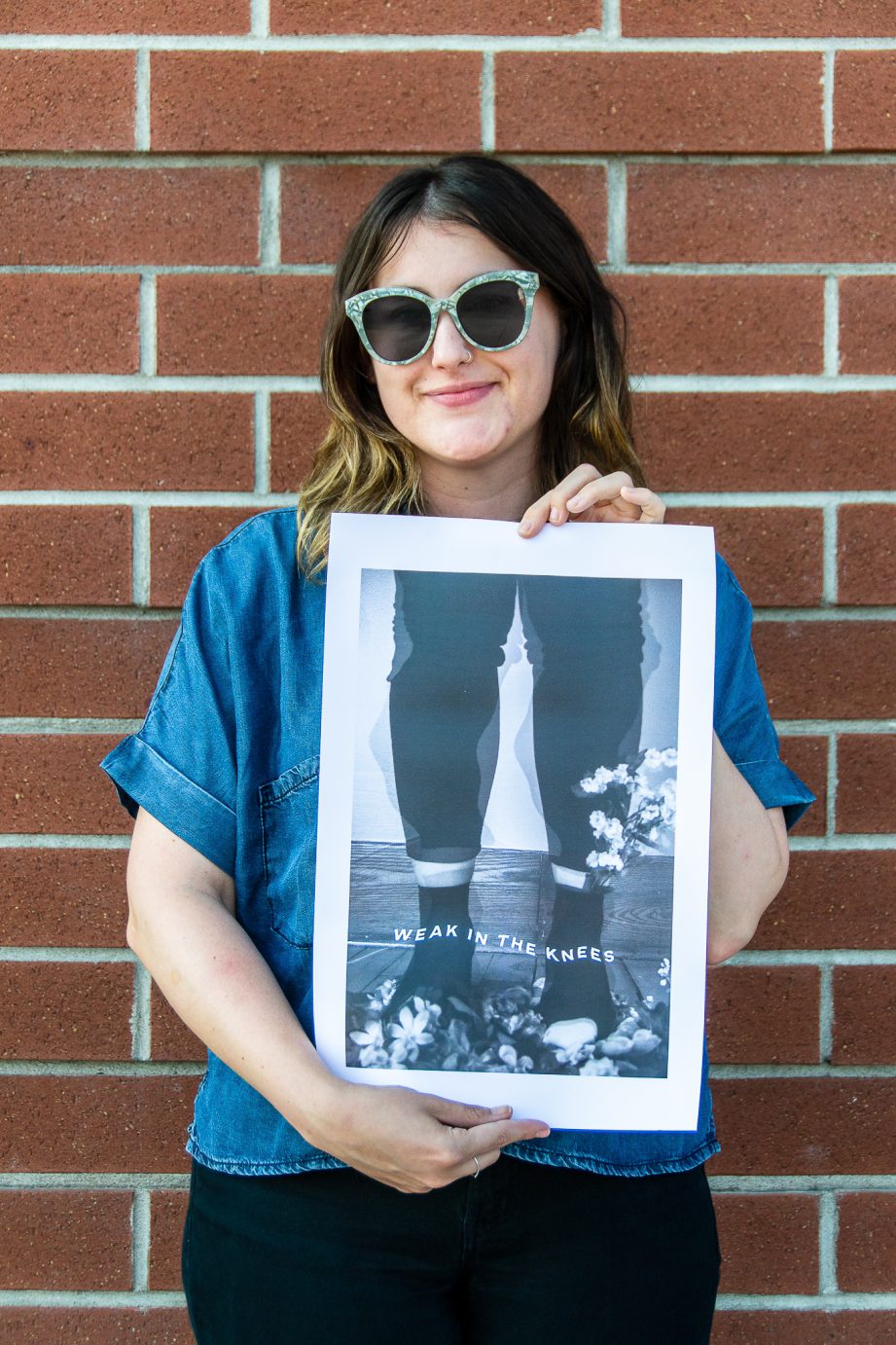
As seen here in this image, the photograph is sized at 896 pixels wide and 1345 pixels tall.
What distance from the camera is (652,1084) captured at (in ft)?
3.48

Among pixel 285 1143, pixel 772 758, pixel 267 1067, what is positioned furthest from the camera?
pixel 772 758

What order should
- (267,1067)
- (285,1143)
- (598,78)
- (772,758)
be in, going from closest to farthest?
(267,1067), (285,1143), (772,758), (598,78)

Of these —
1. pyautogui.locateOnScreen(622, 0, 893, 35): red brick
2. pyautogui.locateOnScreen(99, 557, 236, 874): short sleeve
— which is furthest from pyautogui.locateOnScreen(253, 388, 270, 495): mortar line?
pyautogui.locateOnScreen(622, 0, 893, 35): red brick

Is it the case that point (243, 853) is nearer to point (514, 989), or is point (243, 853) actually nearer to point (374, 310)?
point (514, 989)

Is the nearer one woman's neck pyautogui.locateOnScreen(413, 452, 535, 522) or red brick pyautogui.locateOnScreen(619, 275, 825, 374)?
woman's neck pyautogui.locateOnScreen(413, 452, 535, 522)

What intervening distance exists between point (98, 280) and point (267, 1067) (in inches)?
43.0

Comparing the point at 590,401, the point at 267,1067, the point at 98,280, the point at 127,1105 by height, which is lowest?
the point at 127,1105

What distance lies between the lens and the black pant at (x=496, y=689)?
107cm

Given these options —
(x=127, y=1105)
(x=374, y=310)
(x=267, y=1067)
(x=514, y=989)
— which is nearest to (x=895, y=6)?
(x=374, y=310)

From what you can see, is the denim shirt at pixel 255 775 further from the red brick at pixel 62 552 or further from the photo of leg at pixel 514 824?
the red brick at pixel 62 552

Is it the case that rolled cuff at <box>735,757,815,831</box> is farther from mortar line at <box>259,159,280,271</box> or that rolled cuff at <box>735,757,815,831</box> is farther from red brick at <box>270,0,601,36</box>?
red brick at <box>270,0,601,36</box>

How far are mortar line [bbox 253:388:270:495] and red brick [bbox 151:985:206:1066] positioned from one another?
73cm

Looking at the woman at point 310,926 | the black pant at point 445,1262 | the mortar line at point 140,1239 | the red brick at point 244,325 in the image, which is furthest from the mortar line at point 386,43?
A: the mortar line at point 140,1239

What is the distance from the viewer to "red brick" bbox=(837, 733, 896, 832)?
1625mm
